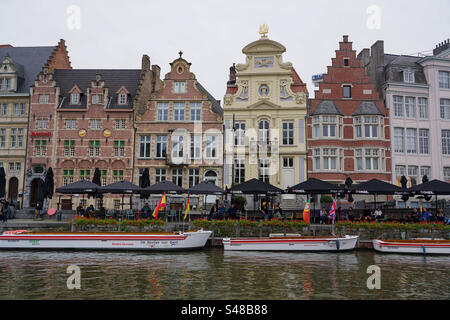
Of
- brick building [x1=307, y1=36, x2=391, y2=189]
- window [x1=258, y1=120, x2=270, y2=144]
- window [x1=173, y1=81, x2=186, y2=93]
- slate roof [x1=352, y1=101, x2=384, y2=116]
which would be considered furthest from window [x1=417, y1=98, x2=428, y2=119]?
window [x1=173, y1=81, x2=186, y2=93]

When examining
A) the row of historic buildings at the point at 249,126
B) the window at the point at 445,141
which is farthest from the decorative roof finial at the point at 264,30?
the window at the point at 445,141

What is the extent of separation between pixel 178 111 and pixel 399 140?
1914cm

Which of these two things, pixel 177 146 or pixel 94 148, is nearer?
pixel 177 146

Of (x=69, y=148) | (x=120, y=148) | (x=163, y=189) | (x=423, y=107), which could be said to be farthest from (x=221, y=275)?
(x=423, y=107)

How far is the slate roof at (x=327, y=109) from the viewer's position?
3281 centimetres

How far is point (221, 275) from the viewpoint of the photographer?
14.0 metres

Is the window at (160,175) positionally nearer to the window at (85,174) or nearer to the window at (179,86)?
the window at (85,174)

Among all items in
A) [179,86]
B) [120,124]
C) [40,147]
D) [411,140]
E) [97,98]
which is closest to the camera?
[411,140]

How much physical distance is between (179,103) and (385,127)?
17.7 m

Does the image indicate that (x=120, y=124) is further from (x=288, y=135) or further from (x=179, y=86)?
(x=288, y=135)

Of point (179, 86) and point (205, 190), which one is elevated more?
point (179, 86)
